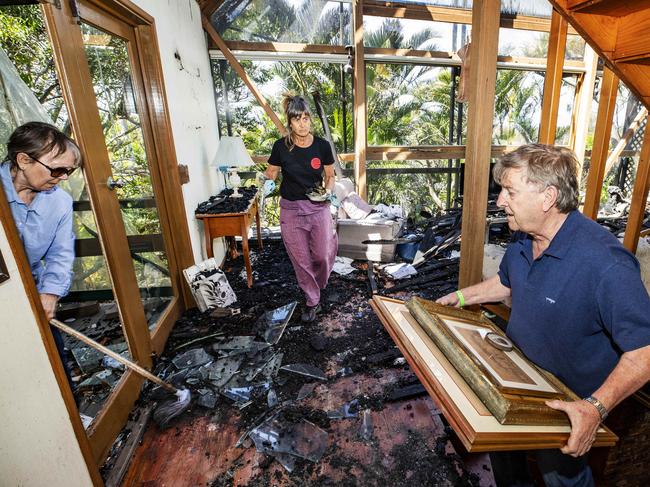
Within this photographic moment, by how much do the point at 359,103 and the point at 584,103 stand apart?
16.1ft

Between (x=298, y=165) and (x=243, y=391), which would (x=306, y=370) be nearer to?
(x=243, y=391)

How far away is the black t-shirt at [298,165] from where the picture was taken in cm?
Answer: 290

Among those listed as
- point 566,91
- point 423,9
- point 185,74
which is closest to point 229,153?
point 185,74

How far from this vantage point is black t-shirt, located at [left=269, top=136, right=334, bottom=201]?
9.51 feet

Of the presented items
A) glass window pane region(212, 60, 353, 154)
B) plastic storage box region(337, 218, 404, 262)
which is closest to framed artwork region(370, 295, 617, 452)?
plastic storage box region(337, 218, 404, 262)

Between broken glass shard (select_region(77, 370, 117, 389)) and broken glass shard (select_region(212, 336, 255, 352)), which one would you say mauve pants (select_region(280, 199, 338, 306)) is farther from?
broken glass shard (select_region(77, 370, 117, 389))

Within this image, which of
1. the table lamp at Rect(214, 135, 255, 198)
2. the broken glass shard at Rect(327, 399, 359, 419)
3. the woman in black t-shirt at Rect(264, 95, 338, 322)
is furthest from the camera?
the table lamp at Rect(214, 135, 255, 198)

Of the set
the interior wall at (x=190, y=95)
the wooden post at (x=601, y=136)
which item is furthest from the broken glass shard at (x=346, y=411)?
the wooden post at (x=601, y=136)

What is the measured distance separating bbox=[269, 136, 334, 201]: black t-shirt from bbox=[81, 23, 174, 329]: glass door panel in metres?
1.09

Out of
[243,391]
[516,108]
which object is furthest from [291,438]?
[516,108]

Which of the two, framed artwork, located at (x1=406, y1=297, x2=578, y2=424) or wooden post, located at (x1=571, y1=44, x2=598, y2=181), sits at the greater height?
wooden post, located at (x1=571, y1=44, x2=598, y2=181)

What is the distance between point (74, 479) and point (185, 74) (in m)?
3.72

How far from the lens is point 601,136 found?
101 inches

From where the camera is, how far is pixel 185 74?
3688 millimetres
